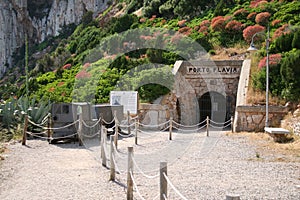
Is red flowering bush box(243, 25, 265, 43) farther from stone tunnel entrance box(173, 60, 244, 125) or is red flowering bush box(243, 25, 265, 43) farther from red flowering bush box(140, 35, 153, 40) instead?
red flowering bush box(140, 35, 153, 40)

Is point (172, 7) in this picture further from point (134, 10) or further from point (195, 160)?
point (195, 160)

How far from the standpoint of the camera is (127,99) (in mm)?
14203

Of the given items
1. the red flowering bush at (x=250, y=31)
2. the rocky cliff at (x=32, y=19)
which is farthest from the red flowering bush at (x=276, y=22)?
the rocky cliff at (x=32, y=19)

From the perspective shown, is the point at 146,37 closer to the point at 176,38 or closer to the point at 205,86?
the point at 176,38

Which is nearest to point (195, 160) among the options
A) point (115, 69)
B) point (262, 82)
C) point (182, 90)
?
point (262, 82)

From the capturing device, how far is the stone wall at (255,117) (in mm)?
11883

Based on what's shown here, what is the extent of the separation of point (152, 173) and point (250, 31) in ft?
45.5

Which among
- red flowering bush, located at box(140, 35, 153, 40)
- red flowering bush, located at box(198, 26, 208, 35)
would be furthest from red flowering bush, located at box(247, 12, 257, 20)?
red flowering bush, located at box(140, 35, 153, 40)

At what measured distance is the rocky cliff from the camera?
4141cm

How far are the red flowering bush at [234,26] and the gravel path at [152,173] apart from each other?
1137 centimetres

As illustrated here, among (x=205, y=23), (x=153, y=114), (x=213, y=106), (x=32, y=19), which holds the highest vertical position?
(x=32, y=19)

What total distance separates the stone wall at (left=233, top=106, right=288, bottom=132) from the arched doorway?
3058 mm

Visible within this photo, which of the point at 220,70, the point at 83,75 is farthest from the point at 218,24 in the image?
the point at 83,75

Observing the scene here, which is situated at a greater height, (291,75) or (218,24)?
(218,24)
